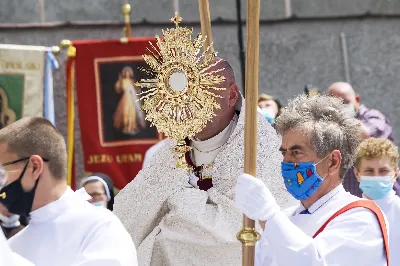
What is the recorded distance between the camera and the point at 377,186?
5863mm

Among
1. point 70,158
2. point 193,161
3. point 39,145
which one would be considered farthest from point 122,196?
point 70,158

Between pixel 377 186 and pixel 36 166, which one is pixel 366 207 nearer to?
pixel 36 166

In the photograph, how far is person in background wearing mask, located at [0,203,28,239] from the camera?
13.4 ft

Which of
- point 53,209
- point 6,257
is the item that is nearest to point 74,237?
point 53,209

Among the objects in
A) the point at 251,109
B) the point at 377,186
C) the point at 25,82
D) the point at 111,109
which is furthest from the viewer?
the point at 111,109

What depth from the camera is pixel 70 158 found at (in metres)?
7.81

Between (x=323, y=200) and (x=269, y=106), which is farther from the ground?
(x=269, y=106)

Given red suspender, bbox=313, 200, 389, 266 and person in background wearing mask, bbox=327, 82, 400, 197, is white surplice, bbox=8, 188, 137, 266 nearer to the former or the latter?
red suspender, bbox=313, 200, 389, 266

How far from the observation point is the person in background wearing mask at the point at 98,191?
20.6 feet

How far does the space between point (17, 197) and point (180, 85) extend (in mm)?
808

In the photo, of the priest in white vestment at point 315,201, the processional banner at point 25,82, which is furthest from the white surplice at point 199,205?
the processional banner at point 25,82

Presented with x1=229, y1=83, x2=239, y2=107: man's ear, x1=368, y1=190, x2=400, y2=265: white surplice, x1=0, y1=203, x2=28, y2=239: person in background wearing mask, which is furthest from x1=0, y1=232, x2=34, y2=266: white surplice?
x1=368, y1=190, x2=400, y2=265: white surplice

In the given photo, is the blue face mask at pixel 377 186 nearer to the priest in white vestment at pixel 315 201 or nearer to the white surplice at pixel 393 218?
the white surplice at pixel 393 218

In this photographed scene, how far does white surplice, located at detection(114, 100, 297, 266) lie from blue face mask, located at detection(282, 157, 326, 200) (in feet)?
1.04
